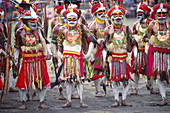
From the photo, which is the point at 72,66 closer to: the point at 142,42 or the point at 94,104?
the point at 94,104

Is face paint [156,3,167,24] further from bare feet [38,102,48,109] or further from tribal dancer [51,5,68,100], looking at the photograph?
bare feet [38,102,48,109]

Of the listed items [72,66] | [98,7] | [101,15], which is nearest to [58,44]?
[72,66]

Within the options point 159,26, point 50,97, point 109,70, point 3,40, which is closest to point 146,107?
point 109,70

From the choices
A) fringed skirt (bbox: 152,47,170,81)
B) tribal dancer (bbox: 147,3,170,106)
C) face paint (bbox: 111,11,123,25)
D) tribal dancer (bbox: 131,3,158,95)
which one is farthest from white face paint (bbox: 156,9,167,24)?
tribal dancer (bbox: 131,3,158,95)

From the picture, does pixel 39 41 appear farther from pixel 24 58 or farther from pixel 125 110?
pixel 125 110

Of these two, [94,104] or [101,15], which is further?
[101,15]

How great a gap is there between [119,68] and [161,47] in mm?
1232

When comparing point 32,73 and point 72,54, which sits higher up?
point 72,54

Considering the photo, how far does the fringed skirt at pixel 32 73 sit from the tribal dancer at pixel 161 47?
279 centimetres

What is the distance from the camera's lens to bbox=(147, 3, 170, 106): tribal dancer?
9031mm

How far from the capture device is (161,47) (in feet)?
29.9

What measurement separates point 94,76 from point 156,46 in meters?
2.19

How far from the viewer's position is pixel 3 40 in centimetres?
976

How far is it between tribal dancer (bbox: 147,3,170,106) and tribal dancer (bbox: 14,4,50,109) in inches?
108
